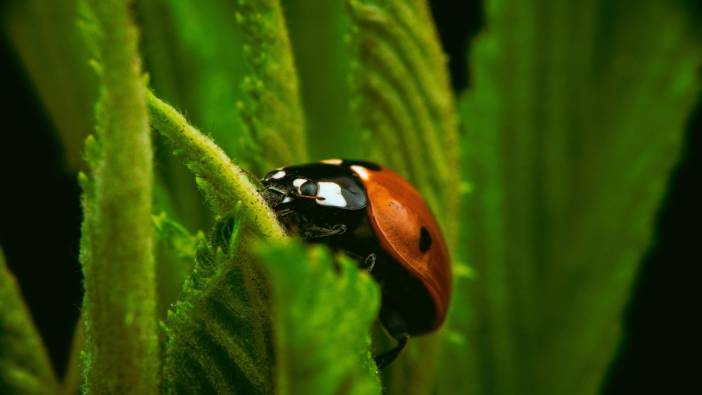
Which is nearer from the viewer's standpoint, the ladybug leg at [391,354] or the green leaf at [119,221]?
the green leaf at [119,221]

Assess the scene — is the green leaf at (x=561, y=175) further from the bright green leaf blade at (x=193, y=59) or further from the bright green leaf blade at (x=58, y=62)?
the bright green leaf blade at (x=58, y=62)

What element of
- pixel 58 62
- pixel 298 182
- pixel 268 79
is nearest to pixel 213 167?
pixel 268 79

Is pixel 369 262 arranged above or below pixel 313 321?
below

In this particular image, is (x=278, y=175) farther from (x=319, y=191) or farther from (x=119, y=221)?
(x=119, y=221)

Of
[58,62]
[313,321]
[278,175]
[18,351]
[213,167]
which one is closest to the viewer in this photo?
[313,321]

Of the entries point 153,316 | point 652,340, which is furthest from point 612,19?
point 153,316

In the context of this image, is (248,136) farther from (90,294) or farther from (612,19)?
(612,19)

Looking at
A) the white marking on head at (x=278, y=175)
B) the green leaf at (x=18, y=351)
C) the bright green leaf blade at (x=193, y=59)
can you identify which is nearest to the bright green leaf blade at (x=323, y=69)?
the bright green leaf blade at (x=193, y=59)

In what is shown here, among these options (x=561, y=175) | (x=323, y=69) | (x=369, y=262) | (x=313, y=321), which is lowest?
(x=561, y=175)
